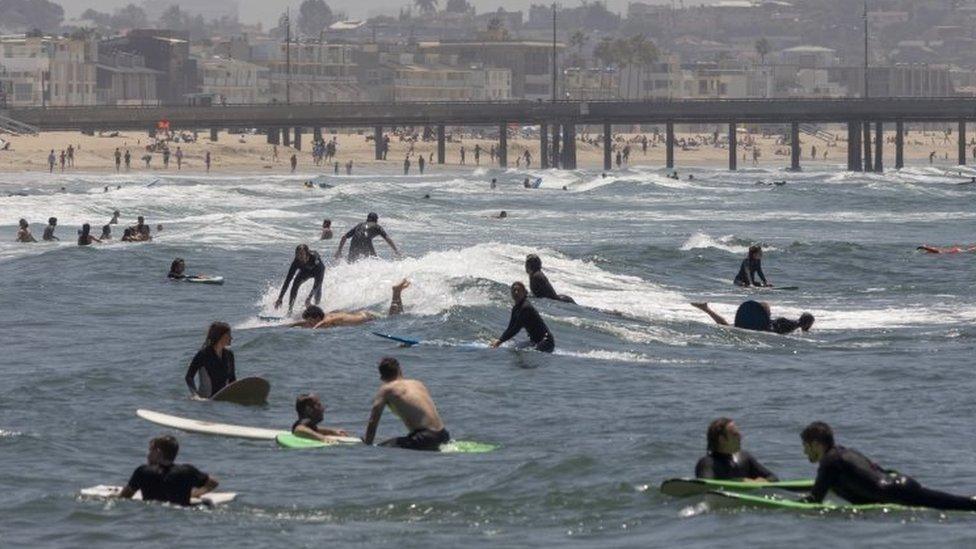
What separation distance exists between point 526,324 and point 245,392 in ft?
14.4

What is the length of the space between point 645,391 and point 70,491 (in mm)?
7843

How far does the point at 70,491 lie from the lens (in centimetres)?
1609

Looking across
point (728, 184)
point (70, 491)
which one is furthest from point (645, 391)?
point (728, 184)

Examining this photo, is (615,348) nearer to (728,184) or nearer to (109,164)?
(728,184)

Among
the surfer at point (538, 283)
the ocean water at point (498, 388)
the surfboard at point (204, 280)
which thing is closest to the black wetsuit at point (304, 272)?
the ocean water at point (498, 388)

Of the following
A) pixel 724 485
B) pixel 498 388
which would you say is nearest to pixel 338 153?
pixel 498 388

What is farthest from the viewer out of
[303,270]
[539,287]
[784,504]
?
[303,270]

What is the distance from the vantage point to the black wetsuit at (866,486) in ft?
46.4

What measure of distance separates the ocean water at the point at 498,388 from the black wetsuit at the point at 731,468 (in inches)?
11.9

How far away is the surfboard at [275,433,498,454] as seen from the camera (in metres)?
17.8

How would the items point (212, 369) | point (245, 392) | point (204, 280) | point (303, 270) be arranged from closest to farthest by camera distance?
point (212, 369) → point (245, 392) → point (303, 270) → point (204, 280)

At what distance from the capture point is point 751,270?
118ft

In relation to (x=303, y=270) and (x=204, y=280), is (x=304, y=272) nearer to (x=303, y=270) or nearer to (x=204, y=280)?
(x=303, y=270)

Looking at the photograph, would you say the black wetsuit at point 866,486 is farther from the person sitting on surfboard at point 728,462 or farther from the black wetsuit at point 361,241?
the black wetsuit at point 361,241
